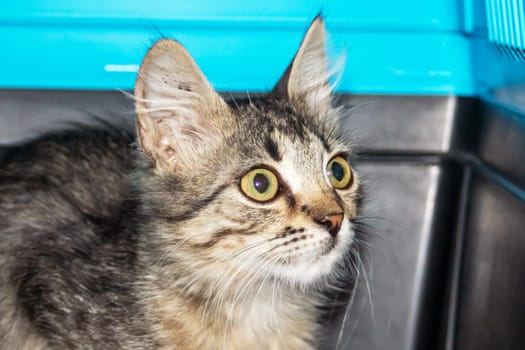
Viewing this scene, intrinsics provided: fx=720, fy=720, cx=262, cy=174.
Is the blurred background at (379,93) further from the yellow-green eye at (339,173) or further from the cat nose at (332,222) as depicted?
the cat nose at (332,222)

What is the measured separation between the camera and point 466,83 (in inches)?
78.9

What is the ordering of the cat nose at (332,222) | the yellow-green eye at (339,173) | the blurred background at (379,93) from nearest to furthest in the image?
the cat nose at (332,222)
the yellow-green eye at (339,173)
the blurred background at (379,93)

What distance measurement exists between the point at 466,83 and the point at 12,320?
1334 millimetres

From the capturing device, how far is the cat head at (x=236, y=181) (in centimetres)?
138

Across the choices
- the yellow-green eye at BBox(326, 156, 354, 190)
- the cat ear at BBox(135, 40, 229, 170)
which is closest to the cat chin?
the yellow-green eye at BBox(326, 156, 354, 190)

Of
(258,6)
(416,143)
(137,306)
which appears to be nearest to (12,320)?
(137,306)

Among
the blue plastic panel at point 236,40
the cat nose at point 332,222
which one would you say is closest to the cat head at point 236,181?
the cat nose at point 332,222

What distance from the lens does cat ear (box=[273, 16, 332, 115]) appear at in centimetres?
164

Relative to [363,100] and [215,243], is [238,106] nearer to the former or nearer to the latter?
[215,243]

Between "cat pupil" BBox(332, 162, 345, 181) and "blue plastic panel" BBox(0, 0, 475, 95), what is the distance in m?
0.48

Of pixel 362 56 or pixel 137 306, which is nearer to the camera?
pixel 137 306

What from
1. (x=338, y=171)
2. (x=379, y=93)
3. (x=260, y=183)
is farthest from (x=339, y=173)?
(x=379, y=93)

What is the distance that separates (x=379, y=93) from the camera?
2.00 metres

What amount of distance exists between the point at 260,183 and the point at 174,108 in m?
0.24
